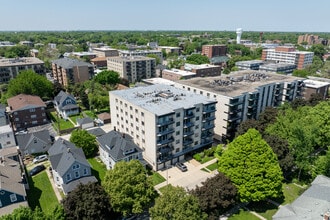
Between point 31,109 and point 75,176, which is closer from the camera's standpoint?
point 75,176

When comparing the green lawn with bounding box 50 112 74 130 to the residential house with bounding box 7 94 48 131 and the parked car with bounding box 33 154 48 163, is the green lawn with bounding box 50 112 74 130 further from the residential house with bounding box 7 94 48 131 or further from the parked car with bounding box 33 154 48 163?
the parked car with bounding box 33 154 48 163

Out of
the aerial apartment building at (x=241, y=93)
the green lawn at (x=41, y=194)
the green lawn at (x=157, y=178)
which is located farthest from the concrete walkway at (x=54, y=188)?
the aerial apartment building at (x=241, y=93)

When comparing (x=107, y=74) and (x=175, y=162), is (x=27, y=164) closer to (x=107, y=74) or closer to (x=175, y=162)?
(x=175, y=162)

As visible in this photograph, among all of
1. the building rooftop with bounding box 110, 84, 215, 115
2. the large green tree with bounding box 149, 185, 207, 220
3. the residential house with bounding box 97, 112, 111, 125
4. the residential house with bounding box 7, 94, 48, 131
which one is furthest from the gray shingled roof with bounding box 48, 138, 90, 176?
the residential house with bounding box 7, 94, 48, 131

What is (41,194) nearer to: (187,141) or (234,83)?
(187,141)

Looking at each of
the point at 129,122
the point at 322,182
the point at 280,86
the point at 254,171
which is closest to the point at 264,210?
the point at 254,171

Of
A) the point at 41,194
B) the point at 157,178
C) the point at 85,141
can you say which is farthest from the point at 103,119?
the point at 41,194
